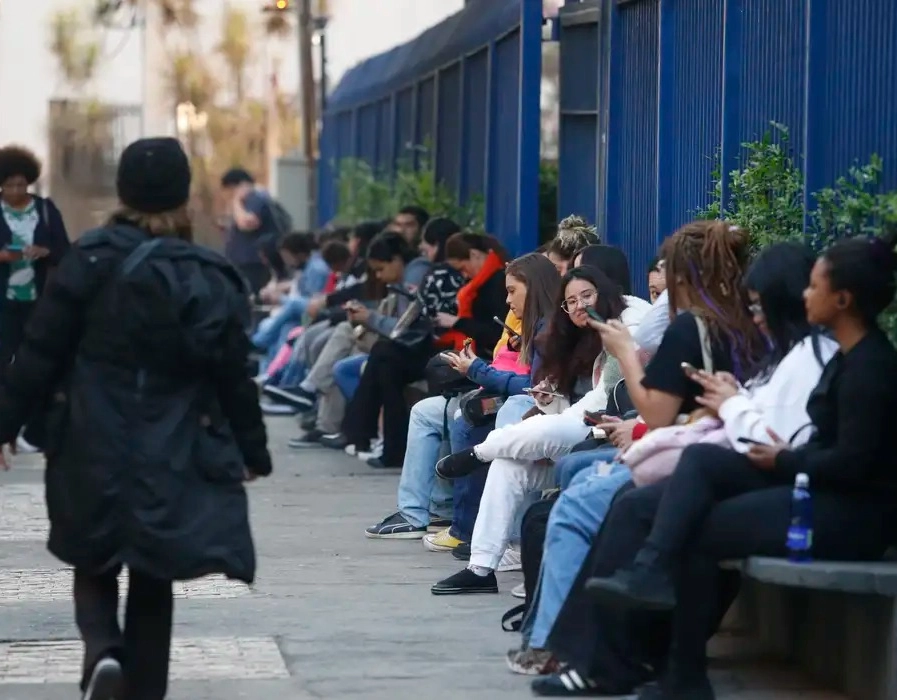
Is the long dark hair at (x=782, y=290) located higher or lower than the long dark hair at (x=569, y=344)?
higher

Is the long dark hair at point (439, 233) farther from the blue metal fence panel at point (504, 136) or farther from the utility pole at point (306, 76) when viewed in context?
the utility pole at point (306, 76)

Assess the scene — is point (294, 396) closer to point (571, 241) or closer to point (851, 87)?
point (571, 241)

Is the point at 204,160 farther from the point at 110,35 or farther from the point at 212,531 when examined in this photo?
the point at 212,531

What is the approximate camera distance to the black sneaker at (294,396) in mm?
16688

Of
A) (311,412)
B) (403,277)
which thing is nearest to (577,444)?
(403,277)

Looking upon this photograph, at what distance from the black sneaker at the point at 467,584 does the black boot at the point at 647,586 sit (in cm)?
229

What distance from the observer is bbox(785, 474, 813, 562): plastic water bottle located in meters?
6.16

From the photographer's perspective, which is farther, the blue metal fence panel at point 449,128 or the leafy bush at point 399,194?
the blue metal fence panel at point 449,128

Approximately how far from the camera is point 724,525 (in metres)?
6.24

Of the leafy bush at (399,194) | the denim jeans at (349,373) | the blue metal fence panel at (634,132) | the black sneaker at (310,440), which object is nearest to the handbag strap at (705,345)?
the blue metal fence panel at (634,132)

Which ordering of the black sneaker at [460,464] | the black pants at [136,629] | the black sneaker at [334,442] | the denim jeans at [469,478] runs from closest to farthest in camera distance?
the black pants at [136,629] → the black sneaker at [460,464] → the denim jeans at [469,478] → the black sneaker at [334,442]

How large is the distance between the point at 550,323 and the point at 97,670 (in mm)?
3197

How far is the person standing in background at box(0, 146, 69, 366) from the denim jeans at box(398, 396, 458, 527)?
11.6ft

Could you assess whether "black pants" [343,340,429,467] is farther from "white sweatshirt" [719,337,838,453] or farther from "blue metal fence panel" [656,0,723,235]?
"white sweatshirt" [719,337,838,453]
